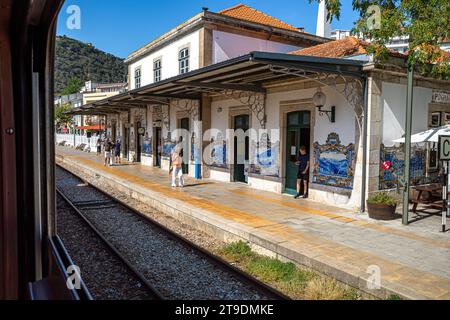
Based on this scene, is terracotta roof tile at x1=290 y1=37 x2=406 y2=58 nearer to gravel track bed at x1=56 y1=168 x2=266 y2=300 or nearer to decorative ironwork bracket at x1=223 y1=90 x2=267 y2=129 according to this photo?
decorative ironwork bracket at x1=223 y1=90 x2=267 y2=129

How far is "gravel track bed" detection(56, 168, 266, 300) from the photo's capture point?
5102 mm

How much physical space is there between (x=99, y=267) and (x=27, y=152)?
13.5 ft

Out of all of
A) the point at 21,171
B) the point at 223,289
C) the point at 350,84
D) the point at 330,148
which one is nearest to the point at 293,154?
the point at 330,148

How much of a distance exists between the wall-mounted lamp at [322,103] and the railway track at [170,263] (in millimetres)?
5262

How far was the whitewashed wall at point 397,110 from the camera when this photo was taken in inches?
380

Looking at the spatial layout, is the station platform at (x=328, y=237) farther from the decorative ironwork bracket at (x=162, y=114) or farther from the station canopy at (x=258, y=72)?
the decorative ironwork bracket at (x=162, y=114)

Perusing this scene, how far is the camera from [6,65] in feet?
7.80

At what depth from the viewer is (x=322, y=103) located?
9.85 meters

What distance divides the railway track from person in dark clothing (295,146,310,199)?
4.61 meters

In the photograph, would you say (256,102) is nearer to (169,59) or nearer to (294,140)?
(294,140)

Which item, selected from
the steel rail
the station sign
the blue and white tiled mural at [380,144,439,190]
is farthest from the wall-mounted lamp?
the steel rail

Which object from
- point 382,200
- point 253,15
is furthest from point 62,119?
point 382,200

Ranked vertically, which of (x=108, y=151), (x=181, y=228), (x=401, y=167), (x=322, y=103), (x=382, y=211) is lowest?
(x=181, y=228)
